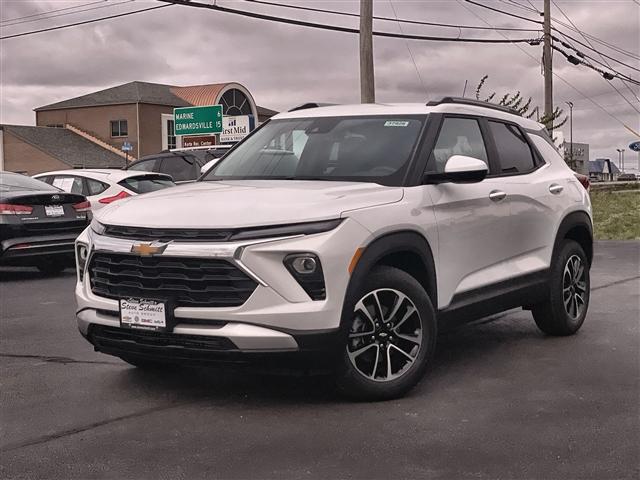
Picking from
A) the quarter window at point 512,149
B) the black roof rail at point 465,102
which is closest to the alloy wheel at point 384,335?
the black roof rail at point 465,102

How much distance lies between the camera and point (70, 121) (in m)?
71.8

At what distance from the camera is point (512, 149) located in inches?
271

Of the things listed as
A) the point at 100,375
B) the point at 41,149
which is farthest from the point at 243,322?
the point at 41,149

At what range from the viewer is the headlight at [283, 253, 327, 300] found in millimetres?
4703

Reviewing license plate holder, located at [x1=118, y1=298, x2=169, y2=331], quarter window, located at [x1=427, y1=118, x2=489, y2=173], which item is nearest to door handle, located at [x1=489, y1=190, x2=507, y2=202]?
quarter window, located at [x1=427, y1=118, x2=489, y2=173]

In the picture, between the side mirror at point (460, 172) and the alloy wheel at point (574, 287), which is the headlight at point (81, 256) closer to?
the side mirror at point (460, 172)

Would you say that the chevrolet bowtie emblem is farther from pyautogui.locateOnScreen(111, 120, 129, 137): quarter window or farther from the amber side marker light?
pyautogui.locateOnScreen(111, 120, 129, 137): quarter window

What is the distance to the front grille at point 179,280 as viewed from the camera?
4723 mm

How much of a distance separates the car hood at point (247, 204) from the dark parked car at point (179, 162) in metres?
11.6

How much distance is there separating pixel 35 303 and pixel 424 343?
19.2 ft

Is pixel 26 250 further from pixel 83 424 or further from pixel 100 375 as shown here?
pixel 83 424

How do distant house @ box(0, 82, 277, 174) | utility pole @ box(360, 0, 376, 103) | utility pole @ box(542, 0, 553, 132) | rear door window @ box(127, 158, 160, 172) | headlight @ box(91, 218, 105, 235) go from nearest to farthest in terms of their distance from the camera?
headlight @ box(91, 218, 105, 235) → rear door window @ box(127, 158, 160, 172) → utility pole @ box(360, 0, 376, 103) → utility pole @ box(542, 0, 553, 132) → distant house @ box(0, 82, 277, 174)

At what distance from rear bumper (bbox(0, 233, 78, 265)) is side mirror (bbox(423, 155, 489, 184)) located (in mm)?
7377

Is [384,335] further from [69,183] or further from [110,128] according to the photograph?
[110,128]
